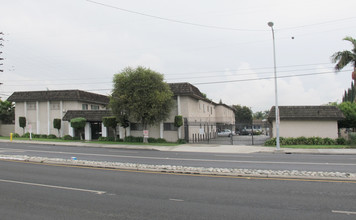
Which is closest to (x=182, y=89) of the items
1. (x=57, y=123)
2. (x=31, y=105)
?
(x=57, y=123)

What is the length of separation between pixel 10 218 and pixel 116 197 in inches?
91.8

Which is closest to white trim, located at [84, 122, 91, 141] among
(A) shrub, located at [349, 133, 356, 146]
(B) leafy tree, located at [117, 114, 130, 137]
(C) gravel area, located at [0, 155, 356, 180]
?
(B) leafy tree, located at [117, 114, 130, 137]

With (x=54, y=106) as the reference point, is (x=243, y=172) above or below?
below

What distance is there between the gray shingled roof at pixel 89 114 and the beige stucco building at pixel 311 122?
61.1 ft

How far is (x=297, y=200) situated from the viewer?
6.63 meters

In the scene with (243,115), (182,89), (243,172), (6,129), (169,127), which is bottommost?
(243,172)

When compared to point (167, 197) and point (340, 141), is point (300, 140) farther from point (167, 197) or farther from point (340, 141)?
point (167, 197)

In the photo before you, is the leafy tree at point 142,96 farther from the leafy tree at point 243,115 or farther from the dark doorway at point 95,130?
the leafy tree at point 243,115

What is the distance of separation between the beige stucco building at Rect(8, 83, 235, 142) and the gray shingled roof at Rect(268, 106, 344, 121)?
25.0 feet

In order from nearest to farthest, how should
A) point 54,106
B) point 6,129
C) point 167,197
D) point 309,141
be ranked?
1. point 167,197
2. point 309,141
3. point 54,106
4. point 6,129

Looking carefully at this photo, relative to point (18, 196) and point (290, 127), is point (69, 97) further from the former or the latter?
point (18, 196)

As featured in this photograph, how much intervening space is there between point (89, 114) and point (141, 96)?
32.0ft

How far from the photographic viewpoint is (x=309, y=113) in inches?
1042

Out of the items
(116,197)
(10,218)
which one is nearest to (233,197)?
(116,197)
